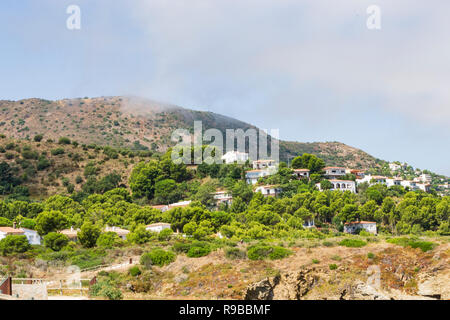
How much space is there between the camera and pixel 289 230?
46094 millimetres

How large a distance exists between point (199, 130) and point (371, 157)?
56649mm

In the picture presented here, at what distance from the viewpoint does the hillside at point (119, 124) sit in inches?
5059

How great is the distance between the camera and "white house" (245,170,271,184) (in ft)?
230

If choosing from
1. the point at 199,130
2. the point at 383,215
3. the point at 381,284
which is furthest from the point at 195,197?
the point at 199,130

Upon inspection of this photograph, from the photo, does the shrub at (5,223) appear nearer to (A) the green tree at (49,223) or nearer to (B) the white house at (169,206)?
(A) the green tree at (49,223)

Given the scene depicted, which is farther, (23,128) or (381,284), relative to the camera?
(23,128)

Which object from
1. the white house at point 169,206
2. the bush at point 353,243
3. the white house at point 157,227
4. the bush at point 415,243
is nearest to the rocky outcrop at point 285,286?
the bush at point 353,243

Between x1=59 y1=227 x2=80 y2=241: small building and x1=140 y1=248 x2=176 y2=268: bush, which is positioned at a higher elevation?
x1=140 y1=248 x2=176 y2=268: bush

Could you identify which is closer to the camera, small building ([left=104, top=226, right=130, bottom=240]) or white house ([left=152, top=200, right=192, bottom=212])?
small building ([left=104, top=226, right=130, bottom=240])

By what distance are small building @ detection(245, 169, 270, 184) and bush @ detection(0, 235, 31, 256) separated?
39.3m

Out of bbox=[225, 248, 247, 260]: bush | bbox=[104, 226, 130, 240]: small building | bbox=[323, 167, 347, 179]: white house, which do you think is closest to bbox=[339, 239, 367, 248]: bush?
bbox=[225, 248, 247, 260]: bush

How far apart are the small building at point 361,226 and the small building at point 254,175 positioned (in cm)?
1979

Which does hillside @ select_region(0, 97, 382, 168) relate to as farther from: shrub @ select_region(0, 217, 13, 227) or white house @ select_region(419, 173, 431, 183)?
shrub @ select_region(0, 217, 13, 227)
